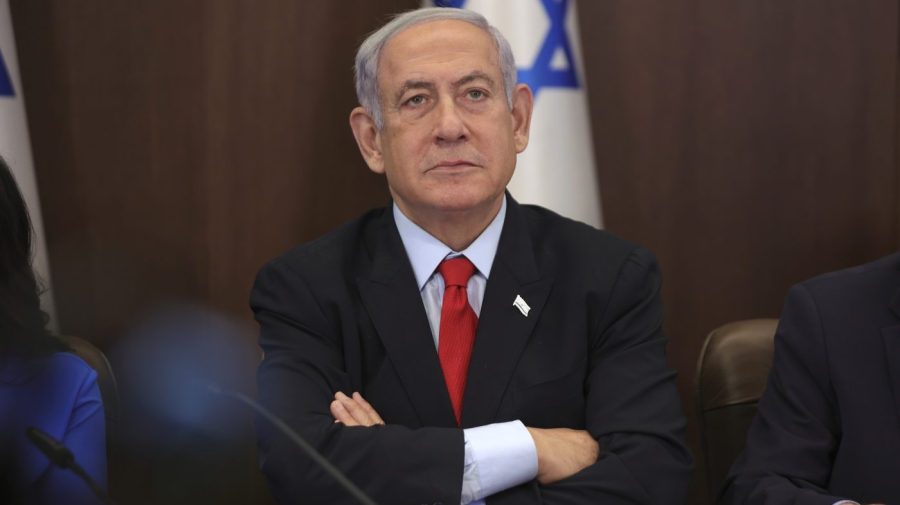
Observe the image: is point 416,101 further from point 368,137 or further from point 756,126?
point 756,126

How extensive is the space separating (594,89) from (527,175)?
1.63 feet

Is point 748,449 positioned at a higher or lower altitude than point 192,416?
higher

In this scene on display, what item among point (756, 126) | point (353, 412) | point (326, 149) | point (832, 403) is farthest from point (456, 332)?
point (756, 126)

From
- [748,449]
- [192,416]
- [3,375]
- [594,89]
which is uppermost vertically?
[594,89]

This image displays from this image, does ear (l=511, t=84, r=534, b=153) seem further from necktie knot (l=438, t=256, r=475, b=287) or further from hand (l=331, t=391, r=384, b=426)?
hand (l=331, t=391, r=384, b=426)

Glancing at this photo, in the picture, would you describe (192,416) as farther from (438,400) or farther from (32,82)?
(438,400)

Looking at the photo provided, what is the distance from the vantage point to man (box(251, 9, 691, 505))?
1757 millimetres

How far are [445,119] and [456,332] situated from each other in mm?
382

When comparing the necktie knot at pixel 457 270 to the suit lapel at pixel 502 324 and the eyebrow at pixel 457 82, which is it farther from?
the eyebrow at pixel 457 82

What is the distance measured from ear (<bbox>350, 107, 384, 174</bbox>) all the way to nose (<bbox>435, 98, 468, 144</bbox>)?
19 centimetres

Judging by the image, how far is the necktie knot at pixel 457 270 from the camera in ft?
6.53

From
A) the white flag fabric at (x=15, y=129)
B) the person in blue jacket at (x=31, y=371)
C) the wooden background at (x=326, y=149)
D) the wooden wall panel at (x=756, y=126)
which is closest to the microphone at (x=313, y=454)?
the person in blue jacket at (x=31, y=371)

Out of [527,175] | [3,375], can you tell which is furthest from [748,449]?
[3,375]

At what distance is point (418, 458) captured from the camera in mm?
1719
